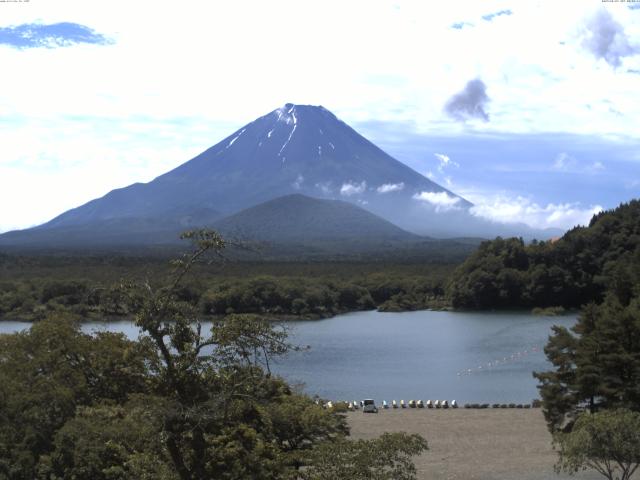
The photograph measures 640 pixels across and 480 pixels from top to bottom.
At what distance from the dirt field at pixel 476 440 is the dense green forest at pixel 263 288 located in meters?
26.2

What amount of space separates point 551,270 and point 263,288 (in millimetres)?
18689

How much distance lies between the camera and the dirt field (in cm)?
1609

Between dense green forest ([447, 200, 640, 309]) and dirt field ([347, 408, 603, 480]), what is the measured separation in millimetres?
34777

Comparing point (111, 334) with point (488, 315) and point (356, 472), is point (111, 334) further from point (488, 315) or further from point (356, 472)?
point (488, 315)

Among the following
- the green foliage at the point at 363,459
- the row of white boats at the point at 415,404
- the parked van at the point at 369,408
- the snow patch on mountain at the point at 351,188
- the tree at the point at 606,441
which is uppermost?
the snow patch on mountain at the point at 351,188

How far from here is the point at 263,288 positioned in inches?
2194

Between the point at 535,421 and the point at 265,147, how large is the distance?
170295 mm

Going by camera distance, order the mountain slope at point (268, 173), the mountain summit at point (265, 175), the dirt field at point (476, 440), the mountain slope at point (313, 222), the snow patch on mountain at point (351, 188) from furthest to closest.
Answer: the snow patch on mountain at point (351, 188), the mountain slope at point (268, 173), the mountain summit at point (265, 175), the mountain slope at point (313, 222), the dirt field at point (476, 440)

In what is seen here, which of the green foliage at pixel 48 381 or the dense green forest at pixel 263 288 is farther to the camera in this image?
the dense green forest at pixel 263 288

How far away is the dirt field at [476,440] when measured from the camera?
1609cm

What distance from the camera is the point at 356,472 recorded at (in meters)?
8.44

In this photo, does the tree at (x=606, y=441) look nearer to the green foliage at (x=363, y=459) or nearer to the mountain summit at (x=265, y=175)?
the green foliage at (x=363, y=459)

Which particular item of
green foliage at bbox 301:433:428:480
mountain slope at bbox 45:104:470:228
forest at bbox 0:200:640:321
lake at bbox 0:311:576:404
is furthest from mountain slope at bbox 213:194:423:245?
green foliage at bbox 301:433:428:480

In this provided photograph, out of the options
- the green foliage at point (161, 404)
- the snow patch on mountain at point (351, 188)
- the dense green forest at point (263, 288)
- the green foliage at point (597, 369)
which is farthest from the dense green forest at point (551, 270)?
the snow patch on mountain at point (351, 188)
